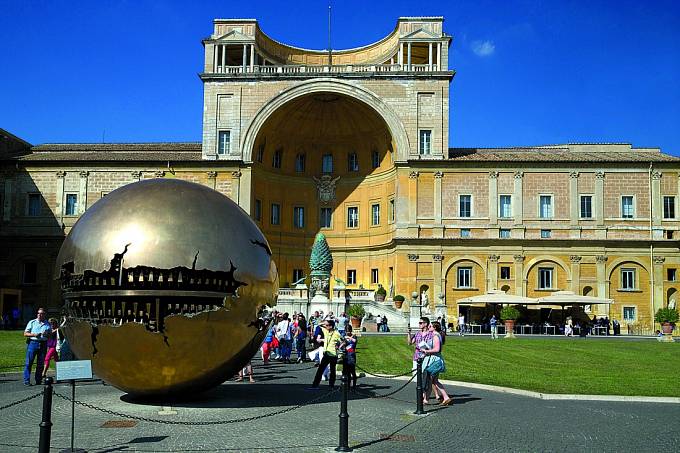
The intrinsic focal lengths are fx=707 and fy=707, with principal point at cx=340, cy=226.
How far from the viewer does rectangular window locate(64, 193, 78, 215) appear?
2093 inches

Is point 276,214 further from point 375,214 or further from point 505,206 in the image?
point 505,206

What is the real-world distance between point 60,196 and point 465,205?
3026cm

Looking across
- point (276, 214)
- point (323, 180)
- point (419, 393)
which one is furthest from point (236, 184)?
point (419, 393)

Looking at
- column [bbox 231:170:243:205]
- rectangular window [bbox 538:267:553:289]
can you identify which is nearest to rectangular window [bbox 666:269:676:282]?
rectangular window [bbox 538:267:553:289]

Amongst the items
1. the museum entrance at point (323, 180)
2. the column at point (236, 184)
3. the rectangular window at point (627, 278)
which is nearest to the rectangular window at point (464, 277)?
the museum entrance at point (323, 180)

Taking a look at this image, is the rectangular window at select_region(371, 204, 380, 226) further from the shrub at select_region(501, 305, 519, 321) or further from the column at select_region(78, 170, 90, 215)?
the column at select_region(78, 170, 90, 215)

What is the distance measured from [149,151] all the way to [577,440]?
5216 cm

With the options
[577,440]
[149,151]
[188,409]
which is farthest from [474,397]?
[149,151]

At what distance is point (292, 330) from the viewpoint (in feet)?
81.4

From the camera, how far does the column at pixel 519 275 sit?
50625 millimetres

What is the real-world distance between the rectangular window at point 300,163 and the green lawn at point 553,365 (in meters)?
29.1

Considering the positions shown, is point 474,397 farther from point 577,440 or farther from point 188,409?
point 188,409

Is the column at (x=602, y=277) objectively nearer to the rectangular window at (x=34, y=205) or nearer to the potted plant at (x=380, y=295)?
the potted plant at (x=380, y=295)

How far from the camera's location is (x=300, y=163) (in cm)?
5875
